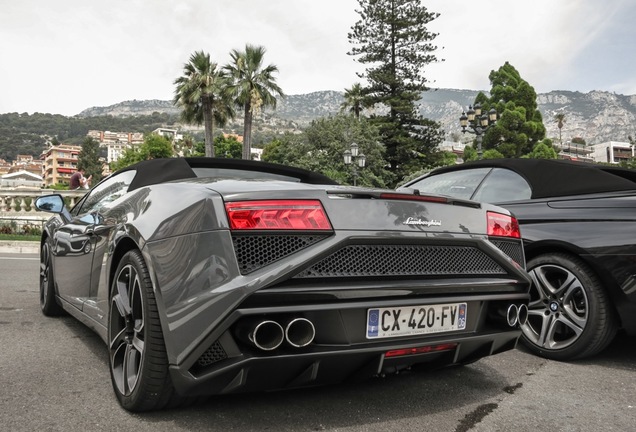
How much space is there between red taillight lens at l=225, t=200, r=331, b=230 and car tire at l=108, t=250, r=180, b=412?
53 centimetres

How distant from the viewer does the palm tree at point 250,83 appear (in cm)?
3441

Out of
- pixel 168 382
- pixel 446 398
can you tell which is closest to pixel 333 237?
pixel 168 382

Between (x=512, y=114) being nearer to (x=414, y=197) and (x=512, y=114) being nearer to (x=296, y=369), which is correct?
(x=414, y=197)

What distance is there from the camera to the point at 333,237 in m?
2.04

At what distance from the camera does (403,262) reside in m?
2.21

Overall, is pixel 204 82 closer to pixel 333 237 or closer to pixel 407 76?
pixel 407 76

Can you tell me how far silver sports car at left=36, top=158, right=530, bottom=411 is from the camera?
192 cm

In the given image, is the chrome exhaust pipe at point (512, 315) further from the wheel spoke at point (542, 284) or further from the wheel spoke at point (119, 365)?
the wheel spoke at point (119, 365)

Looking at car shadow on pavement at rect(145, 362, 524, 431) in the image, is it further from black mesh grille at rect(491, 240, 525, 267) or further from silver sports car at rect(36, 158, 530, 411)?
black mesh grille at rect(491, 240, 525, 267)

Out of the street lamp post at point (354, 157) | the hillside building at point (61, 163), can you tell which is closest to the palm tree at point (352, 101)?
the street lamp post at point (354, 157)

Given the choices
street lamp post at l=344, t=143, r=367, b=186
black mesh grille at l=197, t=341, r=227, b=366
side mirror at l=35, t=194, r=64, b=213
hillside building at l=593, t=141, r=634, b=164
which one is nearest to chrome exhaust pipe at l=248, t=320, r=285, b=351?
black mesh grille at l=197, t=341, r=227, b=366

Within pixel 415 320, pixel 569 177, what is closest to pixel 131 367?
pixel 415 320

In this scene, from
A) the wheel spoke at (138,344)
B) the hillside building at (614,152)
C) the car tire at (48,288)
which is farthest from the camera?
the hillside building at (614,152)

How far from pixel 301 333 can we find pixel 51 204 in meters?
3.01
